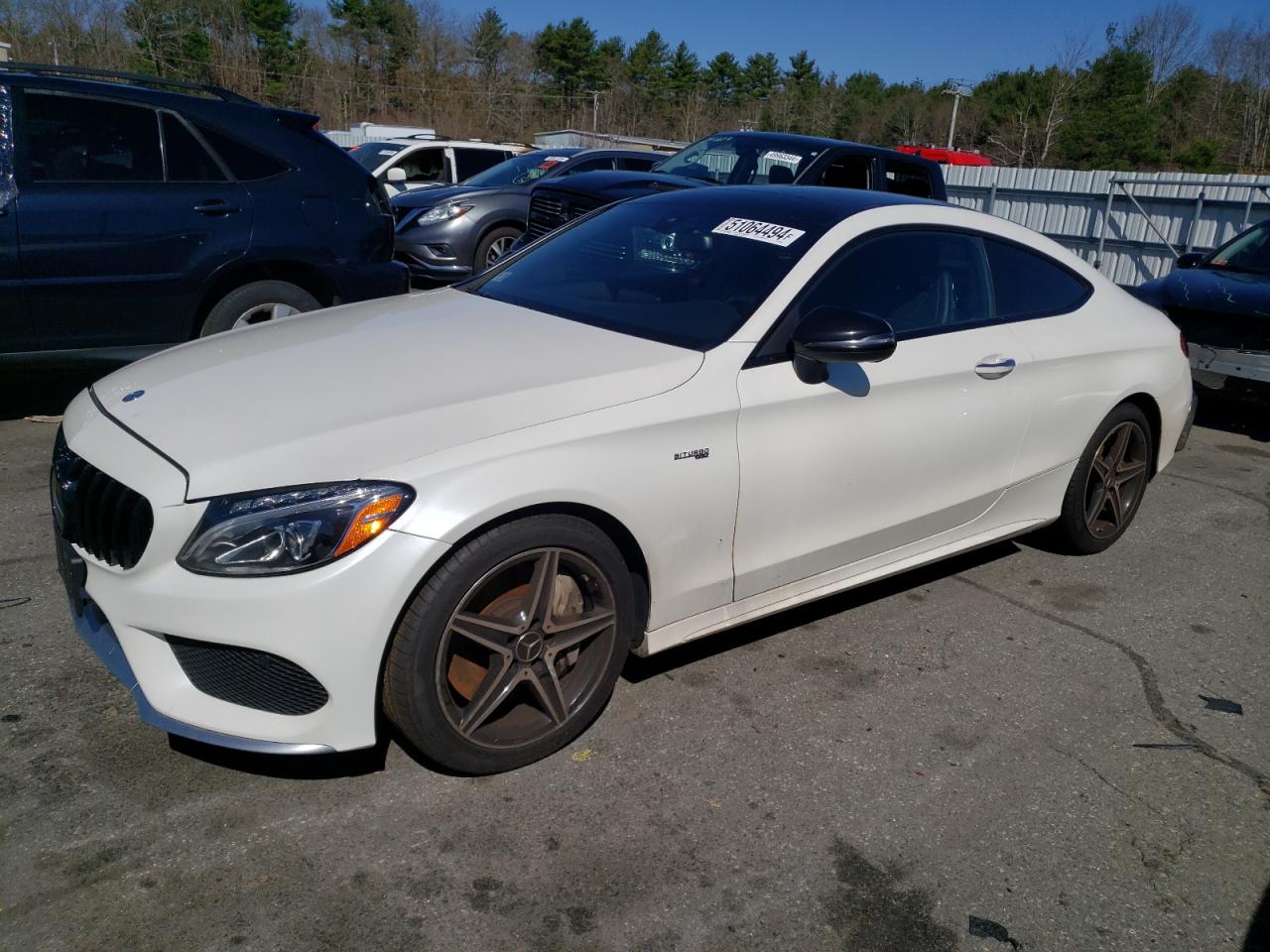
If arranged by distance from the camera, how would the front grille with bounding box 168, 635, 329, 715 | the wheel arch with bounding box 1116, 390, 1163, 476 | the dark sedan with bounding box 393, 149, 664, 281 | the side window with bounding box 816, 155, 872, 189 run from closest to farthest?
the front grille with bounding box 168, 635, 329, 715 < the wheel arch with bounding box 1116, 390, 1163, 476 < the side window with bounding box 816, 155, 872, 189 < the dark sedan with bounding box 393, 149, 664, 281

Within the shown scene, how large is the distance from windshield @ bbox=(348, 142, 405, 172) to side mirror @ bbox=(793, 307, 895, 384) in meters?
13.4

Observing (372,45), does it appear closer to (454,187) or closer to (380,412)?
(454,187)

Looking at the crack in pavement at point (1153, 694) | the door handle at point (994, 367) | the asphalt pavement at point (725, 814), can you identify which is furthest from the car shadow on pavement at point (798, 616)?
the door handle at point (994, 367)

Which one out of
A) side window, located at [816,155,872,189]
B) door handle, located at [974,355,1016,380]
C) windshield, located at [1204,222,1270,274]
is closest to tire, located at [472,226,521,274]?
side window, located at [816,155,872,189]

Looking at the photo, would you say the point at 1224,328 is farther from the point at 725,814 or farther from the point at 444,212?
the point at 444,212

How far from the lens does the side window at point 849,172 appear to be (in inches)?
331

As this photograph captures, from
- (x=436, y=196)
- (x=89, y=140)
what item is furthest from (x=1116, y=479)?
(x=436, y=196)

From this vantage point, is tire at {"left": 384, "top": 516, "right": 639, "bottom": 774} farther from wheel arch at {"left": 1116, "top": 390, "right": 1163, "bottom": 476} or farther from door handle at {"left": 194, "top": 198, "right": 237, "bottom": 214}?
door handle at {"left": 194, "top": 198, "right": 237, "bottom": 214}

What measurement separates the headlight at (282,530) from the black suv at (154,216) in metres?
3.43

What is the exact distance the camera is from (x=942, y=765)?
302 centimetres

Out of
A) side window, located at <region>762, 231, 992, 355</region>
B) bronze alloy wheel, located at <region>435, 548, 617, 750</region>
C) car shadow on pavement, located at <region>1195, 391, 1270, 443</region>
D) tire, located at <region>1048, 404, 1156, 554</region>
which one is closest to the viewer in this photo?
bronze alloy wheel, located at <region>435, 548, 617, 750</region>

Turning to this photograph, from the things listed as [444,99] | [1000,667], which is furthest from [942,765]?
[444,99]

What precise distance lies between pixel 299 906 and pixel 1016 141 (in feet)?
184

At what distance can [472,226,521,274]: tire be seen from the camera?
10250 millimetres
